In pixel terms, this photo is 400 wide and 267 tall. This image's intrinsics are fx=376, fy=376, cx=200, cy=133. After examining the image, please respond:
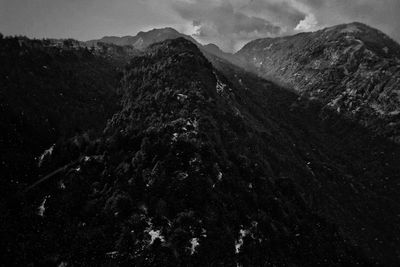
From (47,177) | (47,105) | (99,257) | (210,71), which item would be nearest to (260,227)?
(99,257)

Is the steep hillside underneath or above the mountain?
above

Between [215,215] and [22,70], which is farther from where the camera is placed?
[22,70]

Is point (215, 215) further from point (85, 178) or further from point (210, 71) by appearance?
point (210, 71)

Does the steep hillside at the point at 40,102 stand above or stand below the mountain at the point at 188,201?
above

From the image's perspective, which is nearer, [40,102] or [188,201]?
[188,201]

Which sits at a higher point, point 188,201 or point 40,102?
point 40,102

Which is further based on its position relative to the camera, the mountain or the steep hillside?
the steep hillside

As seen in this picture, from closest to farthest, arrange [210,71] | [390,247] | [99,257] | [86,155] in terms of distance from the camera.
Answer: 1. [99,257]
2. [86,155]
3. [390,247]
4. [210,71]

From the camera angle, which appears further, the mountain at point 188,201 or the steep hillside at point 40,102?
the steep hillside at point 40,102
